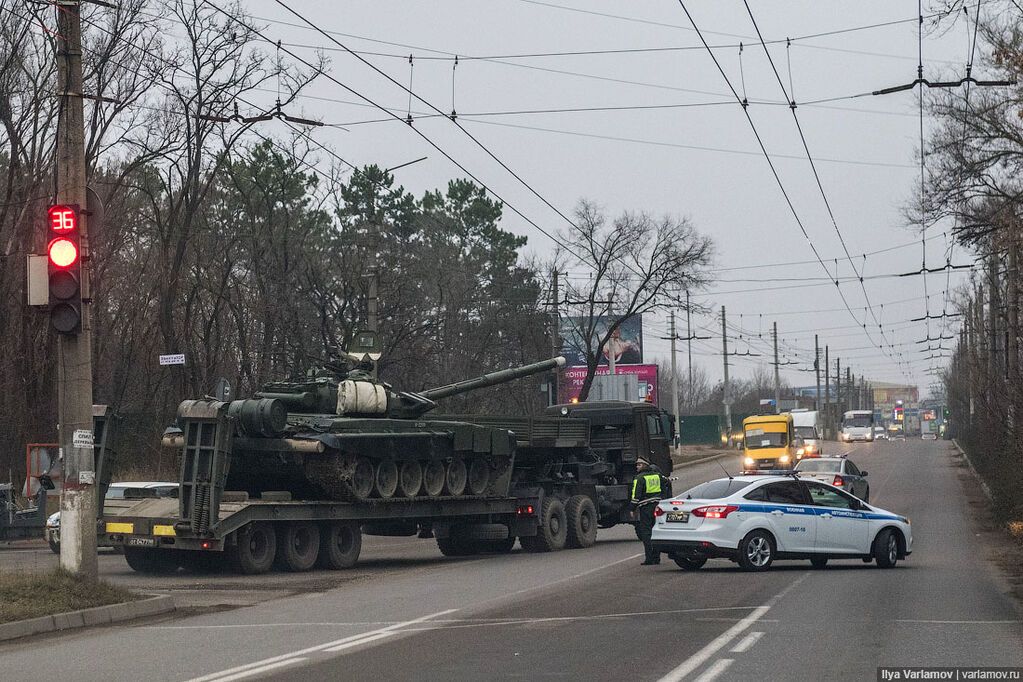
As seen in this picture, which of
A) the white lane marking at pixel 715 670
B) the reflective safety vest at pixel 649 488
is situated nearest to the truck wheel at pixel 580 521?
the reflective safety vest at pixel 649 488

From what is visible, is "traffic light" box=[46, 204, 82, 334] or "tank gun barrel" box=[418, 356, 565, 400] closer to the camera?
"traffic light" box=[46, 204, 82, 334]

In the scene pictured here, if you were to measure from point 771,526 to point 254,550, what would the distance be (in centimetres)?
739

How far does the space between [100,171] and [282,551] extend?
21272 millimetres

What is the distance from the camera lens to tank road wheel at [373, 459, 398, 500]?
21.2m

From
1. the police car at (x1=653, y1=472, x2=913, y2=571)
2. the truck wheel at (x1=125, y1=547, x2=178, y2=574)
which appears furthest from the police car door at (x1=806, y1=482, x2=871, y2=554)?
the truck wheel at (x1=125, y1=547, x2=178, y2=574)

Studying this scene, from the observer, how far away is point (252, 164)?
3909cm

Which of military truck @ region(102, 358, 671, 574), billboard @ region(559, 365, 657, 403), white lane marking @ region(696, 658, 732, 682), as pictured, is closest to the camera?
white lane marking @ region(696, 658, 732, 682)

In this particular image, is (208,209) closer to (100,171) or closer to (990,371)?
(100,171)

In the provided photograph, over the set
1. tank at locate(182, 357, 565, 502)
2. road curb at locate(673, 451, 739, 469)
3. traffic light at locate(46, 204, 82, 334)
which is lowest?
road curb at locate(673, 451, 739, 469)

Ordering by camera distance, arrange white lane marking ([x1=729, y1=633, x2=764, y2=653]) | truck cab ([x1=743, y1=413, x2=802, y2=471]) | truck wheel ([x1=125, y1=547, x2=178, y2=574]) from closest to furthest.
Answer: white lane marking ([x1=729, y1=633, x2=764, y2=653])
truck wheel ([x1=125, y1=547, x2=178, y2=574])
truck cab ([x1=743, y1=413, x2=802, y2=471])

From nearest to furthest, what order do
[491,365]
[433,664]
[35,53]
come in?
[433,664] → [35,53] → [491,365]

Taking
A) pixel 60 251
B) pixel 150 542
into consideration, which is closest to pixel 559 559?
pixel 150 542

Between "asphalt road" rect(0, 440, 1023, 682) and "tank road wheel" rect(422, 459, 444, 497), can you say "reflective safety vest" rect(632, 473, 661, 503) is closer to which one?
"asphalt road" rect(0, 440, 1023, 682)

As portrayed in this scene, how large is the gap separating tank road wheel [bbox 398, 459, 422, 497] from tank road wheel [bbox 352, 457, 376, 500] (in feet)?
2.78
